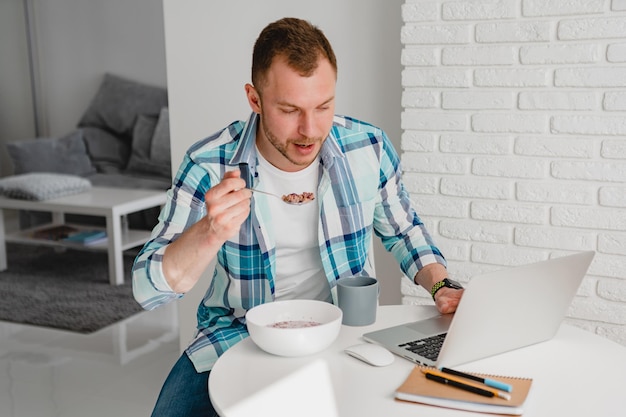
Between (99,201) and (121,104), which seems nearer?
(99,201)

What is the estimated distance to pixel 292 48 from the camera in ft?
5.04

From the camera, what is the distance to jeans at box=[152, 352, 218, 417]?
59.2 inches

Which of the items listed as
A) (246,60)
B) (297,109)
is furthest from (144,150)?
(297,109)

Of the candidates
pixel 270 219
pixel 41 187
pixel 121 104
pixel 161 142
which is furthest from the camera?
pixel 121 104

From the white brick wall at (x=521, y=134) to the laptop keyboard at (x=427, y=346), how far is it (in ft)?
3.02

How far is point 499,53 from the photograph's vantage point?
2.12 meters

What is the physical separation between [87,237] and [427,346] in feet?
11.5

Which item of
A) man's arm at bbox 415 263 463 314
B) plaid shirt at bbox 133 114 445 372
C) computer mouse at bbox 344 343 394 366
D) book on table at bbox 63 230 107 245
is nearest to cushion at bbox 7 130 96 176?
book on table at bbox 63 230 107 245

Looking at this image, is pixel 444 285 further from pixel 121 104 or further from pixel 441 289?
pixel 121 104

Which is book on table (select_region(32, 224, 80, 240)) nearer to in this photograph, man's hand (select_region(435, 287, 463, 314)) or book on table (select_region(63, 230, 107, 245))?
book on table (select_region(63, 230, 107, 245))

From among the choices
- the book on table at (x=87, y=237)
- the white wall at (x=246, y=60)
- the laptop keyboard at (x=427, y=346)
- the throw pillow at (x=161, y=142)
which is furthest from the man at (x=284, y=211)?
the throw pillow at (x=161, y=142)

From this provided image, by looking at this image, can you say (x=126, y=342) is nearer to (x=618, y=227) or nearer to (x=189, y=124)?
(x=189, y=124)

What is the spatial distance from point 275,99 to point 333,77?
130 mm

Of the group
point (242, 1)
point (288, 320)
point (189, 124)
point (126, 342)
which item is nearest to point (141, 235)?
point (126, 342)
